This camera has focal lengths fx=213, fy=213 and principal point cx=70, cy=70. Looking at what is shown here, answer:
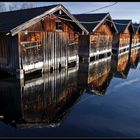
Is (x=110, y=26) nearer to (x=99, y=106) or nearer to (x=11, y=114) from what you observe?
(x=99, y=106)

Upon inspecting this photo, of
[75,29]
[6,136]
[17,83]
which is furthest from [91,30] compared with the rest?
[6,136]

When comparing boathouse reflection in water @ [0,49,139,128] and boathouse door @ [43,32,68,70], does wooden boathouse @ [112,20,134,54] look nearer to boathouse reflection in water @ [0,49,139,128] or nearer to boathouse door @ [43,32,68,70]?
boathouse door @ [43,32,68,70]

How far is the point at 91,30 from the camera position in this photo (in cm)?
2538

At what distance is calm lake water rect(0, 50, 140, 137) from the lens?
8.41 m

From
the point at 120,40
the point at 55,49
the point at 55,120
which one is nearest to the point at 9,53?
the point at 55,49

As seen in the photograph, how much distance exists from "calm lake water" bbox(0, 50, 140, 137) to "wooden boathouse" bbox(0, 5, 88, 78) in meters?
1.30

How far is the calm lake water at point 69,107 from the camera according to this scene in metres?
8.41

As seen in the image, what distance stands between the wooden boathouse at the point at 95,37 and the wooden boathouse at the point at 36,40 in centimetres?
451

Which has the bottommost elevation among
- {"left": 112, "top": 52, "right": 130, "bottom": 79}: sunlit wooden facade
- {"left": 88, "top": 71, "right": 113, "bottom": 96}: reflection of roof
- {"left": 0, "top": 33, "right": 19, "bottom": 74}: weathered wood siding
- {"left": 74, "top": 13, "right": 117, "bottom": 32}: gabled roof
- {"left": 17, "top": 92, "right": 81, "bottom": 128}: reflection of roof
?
{"left": 17, "top": 92, "right": 81, "bottom": 128}: reflection of roof

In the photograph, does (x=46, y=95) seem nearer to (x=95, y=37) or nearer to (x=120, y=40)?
(x=95, y=37)

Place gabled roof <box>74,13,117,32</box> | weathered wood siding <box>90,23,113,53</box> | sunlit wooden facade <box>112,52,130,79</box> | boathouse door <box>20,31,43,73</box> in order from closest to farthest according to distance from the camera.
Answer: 1. boathouse door <box>20,31,43,73</box>
2. sunlit wooden facade <box>112,52,130,79</box>
3. gabled roof <box>74,13,117,32</box>
4. weathered wood siding <box>90,23,113,53</box>

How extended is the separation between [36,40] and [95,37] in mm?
12176

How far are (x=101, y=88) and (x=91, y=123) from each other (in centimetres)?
600

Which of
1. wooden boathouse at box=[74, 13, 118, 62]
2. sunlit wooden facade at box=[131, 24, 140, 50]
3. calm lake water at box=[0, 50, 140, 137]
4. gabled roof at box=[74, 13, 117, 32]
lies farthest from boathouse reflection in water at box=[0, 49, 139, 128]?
sunlit wooden facade at box=[131, 24, 140, 50]
